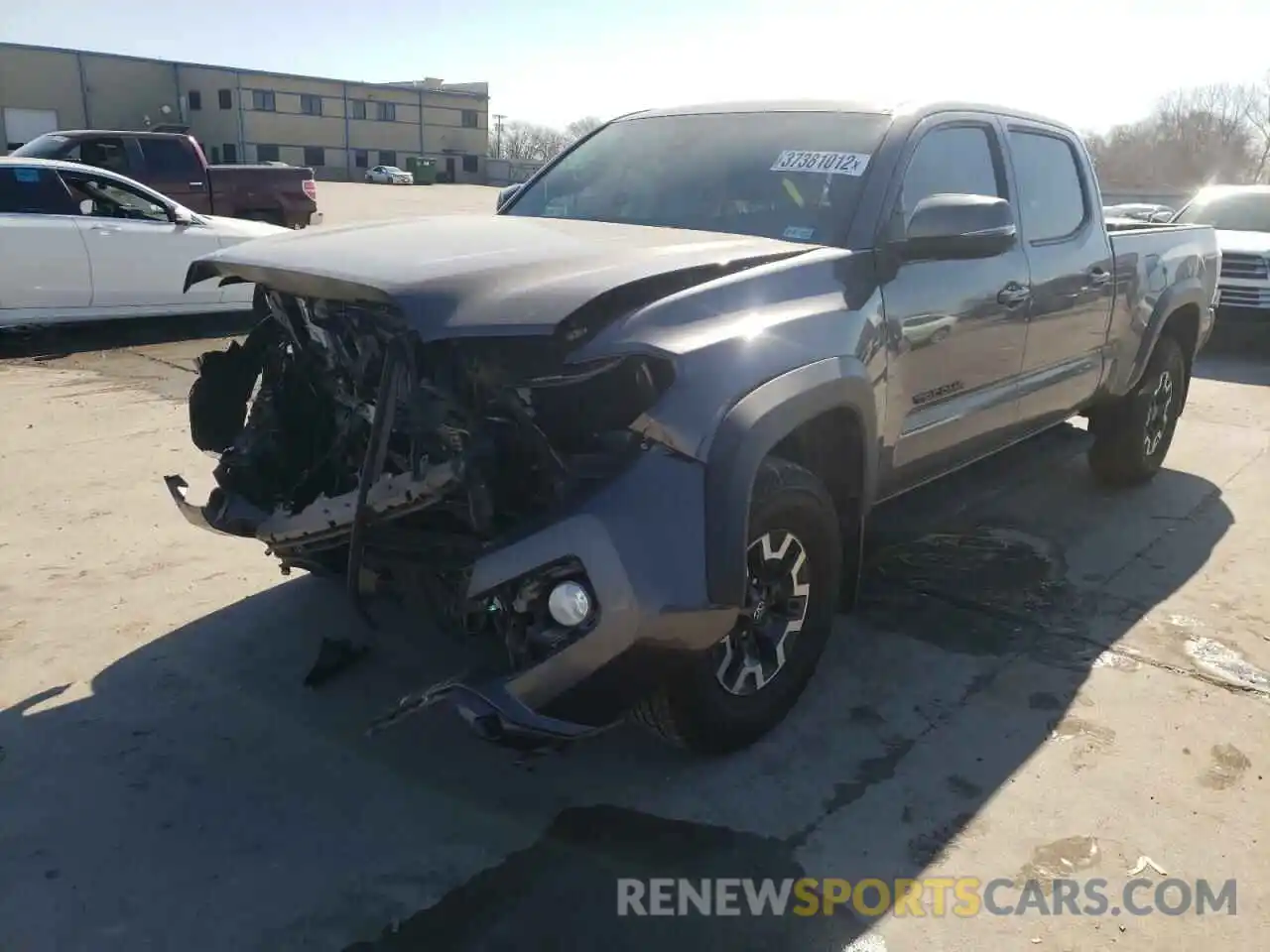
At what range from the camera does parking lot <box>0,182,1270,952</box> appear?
249 cm

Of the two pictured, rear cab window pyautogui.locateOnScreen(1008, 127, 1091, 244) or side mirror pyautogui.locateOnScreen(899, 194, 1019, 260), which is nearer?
side mirror pyautogui.locateOnScreen(899, 194, 1019, 260)

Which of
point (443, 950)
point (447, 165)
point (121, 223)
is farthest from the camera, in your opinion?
point (447, 165)

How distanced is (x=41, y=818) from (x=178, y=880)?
1.70ft

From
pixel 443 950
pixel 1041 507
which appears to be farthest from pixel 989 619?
pixel 443 950

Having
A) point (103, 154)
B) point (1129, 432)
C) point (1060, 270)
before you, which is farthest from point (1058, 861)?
point (103, 154)

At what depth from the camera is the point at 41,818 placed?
110 inches

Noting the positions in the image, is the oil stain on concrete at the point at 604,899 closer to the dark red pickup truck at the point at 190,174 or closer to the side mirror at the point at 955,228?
the side mirror at the point at 955,228

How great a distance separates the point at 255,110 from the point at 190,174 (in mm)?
53215

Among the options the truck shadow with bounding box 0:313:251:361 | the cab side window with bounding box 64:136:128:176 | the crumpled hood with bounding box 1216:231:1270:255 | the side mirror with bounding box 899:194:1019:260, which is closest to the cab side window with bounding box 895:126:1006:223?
the side mirror with bounding box 899:194:1019:260

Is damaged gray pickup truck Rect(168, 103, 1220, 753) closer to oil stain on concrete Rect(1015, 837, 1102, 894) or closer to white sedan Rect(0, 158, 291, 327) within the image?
oil stain on concrete Rect(1015, 837, 1102, 894)

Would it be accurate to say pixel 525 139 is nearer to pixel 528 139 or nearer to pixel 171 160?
pixel 528 139

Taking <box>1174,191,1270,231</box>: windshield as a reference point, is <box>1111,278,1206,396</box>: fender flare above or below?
below

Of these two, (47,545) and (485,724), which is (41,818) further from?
(47,545)

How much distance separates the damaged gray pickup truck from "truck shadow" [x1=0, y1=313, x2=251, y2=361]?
651cm
